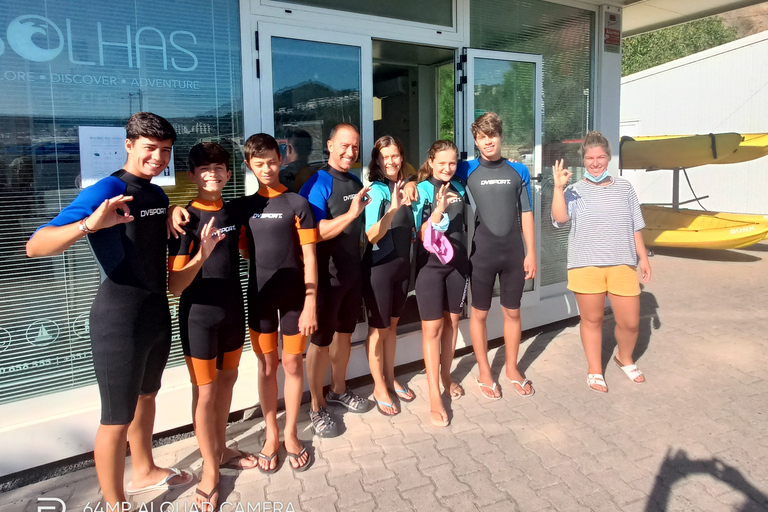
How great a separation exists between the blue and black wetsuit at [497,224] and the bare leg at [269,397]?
5.07 feet

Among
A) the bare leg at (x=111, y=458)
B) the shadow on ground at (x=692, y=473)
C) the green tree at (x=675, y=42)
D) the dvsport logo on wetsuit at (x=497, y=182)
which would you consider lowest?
the shadow on ground at (x=692, y=473)

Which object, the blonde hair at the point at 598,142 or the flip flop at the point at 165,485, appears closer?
the flip flop at the point at 165,485

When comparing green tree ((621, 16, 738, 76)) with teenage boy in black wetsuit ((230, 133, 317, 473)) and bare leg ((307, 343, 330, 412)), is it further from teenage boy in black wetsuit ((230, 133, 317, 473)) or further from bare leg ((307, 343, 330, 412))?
teenage boy in black wetsuit ((230, 133, 317, 473))

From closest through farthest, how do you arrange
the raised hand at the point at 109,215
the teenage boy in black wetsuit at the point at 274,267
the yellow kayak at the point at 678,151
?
the raised hand at the point at 109,215 → the teenage boy in black wetsuit at the point at 274,267 → the yellow kayak at the point at 678,151

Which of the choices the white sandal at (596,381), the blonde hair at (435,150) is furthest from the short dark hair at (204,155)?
the white sandal at (596,381)

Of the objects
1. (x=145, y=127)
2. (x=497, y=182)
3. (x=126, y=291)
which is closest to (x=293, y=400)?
(x=126, y=291)

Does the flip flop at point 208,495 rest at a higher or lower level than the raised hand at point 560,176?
lower

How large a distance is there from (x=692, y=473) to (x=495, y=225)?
70.3 inches

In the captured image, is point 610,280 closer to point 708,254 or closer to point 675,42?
point 708,254

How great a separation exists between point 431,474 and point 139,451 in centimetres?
149

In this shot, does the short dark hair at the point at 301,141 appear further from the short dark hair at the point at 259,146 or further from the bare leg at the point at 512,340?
the bare leg at the point at 512,340

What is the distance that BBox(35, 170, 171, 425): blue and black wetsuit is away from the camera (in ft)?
7.43

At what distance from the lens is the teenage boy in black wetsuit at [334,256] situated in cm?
314

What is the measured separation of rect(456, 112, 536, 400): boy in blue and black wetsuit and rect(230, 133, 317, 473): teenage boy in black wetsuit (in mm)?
1340
